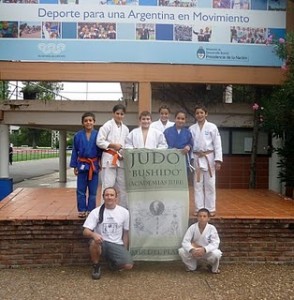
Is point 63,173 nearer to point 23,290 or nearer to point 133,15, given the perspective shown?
point 133,15

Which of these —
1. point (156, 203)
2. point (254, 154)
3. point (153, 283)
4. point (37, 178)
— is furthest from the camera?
point (37, 178)

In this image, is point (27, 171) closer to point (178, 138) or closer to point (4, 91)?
point (4, 91)

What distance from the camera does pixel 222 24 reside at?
9422mm

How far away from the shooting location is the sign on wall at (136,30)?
9.22 meters

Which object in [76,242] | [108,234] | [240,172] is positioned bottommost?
[76,242]

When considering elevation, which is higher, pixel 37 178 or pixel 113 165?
pixel 113 165

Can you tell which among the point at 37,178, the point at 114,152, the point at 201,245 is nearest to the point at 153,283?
the point at 201,245

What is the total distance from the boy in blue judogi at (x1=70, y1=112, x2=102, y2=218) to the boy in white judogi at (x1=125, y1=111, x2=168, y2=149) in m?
0.45

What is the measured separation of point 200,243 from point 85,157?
1.84m

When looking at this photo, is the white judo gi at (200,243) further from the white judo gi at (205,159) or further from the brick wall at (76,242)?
the white judo gi at (205,159)

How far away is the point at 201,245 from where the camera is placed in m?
5.94

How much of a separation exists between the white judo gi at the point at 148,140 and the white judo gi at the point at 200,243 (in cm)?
117

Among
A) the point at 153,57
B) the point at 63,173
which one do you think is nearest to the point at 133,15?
the point at 153,57

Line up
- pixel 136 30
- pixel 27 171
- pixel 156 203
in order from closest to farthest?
pixel 156 203
pixel 136 30
pixel 27 171
